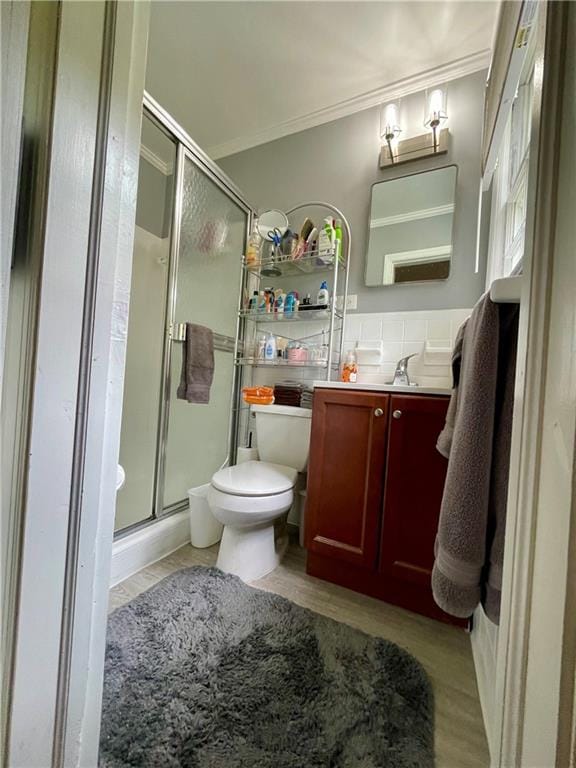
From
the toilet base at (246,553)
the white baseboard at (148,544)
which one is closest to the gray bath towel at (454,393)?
the toilet base at (246,553)

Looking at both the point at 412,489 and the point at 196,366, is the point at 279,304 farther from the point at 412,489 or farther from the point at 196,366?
the point at 412,489

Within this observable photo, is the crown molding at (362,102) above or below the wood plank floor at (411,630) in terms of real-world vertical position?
above

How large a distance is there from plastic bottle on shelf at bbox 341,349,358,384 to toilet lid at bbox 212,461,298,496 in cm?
56

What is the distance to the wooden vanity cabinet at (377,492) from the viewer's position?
1.07m

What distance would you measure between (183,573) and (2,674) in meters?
0.92

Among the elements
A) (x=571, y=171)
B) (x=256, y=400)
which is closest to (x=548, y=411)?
(x=571, y=171)

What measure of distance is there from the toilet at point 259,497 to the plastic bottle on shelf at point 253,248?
946 millimetres

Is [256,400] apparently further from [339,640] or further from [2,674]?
[2,674]

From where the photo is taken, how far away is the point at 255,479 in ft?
4.19

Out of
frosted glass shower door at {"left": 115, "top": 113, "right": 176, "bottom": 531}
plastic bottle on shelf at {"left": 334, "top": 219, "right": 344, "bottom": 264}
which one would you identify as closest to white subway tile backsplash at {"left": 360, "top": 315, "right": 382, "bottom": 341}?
plastic bottle on shelf at {"left": 334, "top": 219, "right": 344, "bottom": 264}

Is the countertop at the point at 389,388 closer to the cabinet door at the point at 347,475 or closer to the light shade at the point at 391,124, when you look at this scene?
the cabinet door at the point at 347,475

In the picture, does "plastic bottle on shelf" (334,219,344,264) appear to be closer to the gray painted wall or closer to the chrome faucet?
the gray painted wall

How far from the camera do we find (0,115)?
1.23ft

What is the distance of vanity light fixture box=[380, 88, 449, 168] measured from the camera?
4.96ft
